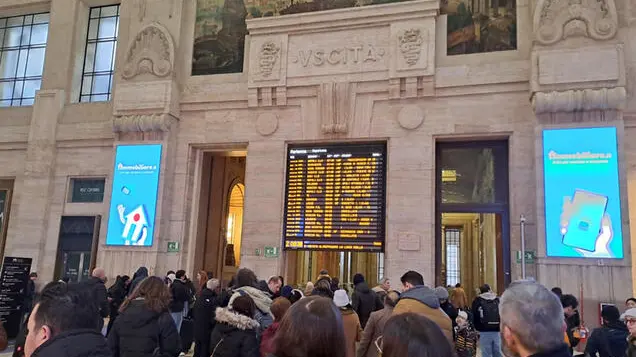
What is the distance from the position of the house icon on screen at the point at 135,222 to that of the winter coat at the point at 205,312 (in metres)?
7.28

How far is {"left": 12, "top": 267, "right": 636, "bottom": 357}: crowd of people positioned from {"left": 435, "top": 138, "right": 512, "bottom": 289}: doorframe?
343 centimetres

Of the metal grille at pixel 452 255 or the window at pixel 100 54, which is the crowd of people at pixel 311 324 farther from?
the metal grille at pixel 452 255

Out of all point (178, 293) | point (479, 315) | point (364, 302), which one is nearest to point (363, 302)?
point (364, 302)

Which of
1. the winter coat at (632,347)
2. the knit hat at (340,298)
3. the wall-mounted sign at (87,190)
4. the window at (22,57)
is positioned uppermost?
the window at (22,57)

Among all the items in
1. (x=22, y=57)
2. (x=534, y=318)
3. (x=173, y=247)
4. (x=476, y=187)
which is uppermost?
(x=22, y=57)

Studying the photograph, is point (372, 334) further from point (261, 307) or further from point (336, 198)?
point (336, 198)

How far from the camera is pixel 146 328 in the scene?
402 centimetres

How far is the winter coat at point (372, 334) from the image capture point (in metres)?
4.51

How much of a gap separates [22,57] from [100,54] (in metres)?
3.78

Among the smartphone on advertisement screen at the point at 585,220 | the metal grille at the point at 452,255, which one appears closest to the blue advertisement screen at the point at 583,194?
the smartphone on advertisement screen at the point at 585,220

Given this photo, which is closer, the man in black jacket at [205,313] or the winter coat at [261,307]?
the winter coat at [261,307]

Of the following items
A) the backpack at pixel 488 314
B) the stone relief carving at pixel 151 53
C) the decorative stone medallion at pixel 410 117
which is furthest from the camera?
the stone relief carving at pixel 151 53

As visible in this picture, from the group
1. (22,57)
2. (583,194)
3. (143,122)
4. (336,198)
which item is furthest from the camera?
(22,57)

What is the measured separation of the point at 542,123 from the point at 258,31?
792 cm
